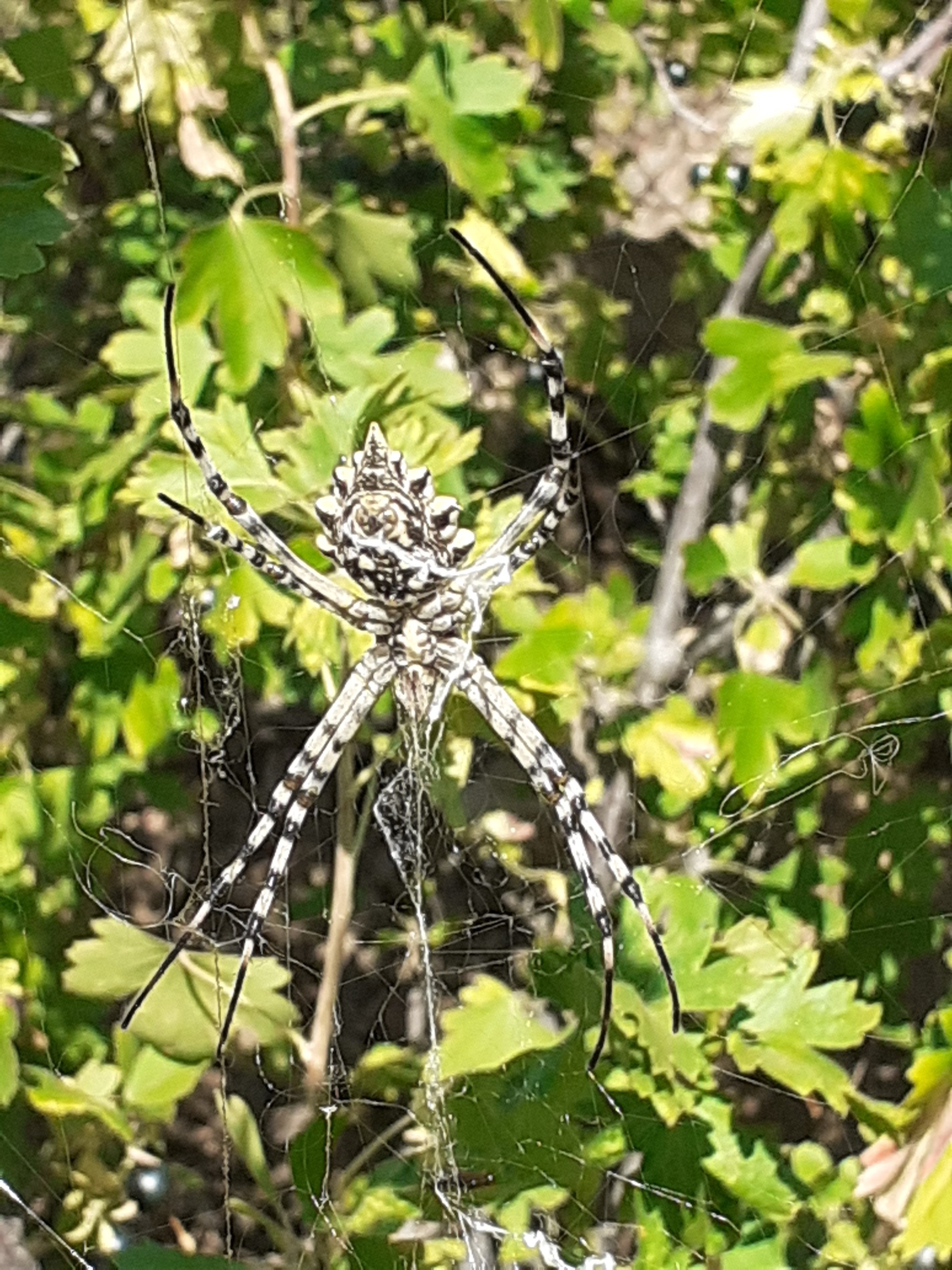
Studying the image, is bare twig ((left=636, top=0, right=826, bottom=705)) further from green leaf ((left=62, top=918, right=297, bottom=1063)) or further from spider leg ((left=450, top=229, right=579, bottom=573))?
green leaf ((left=62, top=918, right=297, bottom=1063))

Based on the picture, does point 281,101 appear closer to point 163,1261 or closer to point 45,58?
point 45,58

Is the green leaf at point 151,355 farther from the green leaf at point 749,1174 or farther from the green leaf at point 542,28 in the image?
the green leaf at point 749,1174

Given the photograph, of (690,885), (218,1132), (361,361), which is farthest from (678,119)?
(218,1132)

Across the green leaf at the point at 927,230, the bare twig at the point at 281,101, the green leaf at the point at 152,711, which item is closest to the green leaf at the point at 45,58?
the bare twig at the point at 281,101

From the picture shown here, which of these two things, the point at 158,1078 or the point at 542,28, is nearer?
the point at 542,28

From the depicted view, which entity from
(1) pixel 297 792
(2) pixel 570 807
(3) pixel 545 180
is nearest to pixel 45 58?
(3) pixel 545 180

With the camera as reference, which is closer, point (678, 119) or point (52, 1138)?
point (678, 119)

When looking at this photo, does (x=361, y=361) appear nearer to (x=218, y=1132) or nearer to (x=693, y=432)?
(x=693, y=432)
